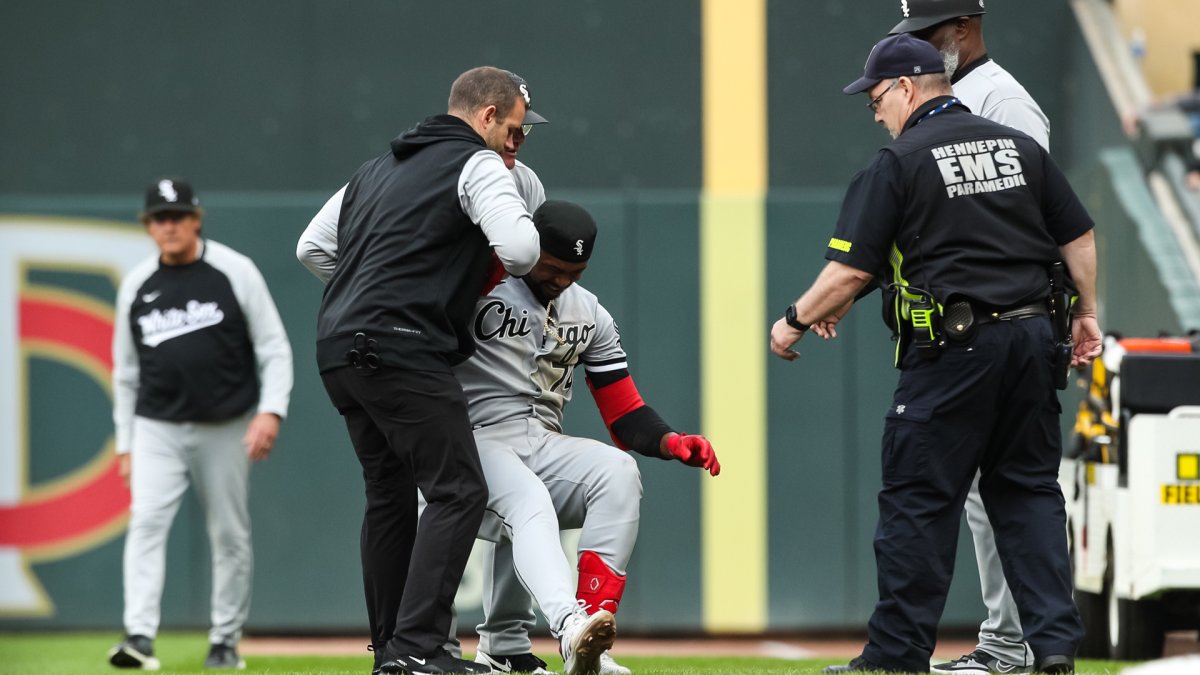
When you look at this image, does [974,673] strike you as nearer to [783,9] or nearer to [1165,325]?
[1165,325]

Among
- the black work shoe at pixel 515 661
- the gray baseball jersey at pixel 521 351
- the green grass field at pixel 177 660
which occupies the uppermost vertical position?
the gray baseball jersey at pixel 521 351

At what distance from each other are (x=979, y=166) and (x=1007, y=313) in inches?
18.4

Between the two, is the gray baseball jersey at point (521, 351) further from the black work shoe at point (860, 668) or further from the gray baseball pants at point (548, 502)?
the black work shoe at point (860, 668)

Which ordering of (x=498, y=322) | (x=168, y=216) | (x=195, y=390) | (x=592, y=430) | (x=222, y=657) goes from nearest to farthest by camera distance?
(x=498, y=322) < (x=222, y=657) < (x=195, y=390) < (x=168, y=216) < (x=592, y=430)

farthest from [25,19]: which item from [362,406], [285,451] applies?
[362,406]

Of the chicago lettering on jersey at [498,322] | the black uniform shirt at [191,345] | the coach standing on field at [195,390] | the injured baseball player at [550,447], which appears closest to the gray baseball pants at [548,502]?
the injured baseball player at [550,447]

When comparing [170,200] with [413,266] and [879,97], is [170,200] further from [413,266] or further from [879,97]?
[879,97]

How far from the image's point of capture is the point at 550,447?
544cm

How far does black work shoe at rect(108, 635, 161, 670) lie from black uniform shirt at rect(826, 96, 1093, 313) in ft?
12.8

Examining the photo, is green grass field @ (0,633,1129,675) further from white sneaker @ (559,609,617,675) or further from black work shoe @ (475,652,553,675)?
white sneaker @ (559,609,617,675)

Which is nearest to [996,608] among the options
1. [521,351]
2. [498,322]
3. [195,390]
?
[521,351]

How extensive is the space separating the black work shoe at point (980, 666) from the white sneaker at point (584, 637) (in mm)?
1278

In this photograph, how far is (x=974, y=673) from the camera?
5359 millimetres

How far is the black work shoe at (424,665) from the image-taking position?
4.88m
